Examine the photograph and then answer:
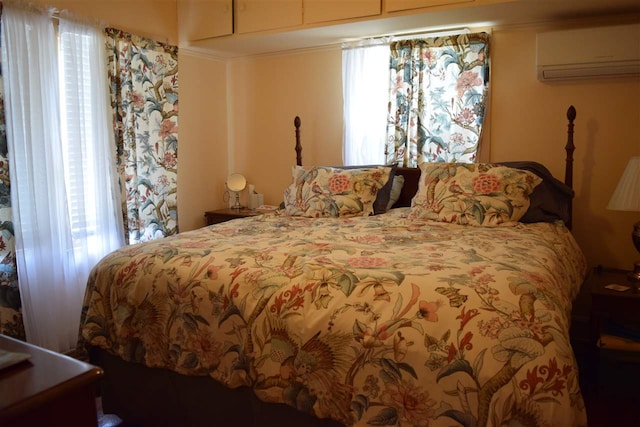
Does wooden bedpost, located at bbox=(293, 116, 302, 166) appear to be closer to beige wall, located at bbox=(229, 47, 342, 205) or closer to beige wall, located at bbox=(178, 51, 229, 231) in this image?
beige wall, located at bbox=(229, 47, 342, 205)

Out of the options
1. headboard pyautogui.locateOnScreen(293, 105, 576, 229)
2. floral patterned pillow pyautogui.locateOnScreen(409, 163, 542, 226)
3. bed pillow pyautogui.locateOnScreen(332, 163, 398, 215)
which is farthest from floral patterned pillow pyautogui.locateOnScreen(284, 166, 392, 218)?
floral patterned pillow pyautogui.locateOnScreen(409, 163, 542, 226)

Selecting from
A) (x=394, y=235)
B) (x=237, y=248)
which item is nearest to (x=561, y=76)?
(x=394, y=235)

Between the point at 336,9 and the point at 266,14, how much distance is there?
0.55 metres

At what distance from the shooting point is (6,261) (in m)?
2.62

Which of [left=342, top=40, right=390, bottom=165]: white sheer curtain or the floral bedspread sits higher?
[left=342, top=40, right=390, bottom=165]: white sheer curtain

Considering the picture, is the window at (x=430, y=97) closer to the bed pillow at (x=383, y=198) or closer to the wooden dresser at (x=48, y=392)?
the bed pillow at (x=383, y=198)

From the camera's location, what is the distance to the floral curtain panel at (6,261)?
8.48 ft

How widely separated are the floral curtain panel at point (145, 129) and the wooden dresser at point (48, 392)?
8.41 feet

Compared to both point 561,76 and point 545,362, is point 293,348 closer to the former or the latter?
point 545,362

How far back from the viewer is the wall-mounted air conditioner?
9.10 feet

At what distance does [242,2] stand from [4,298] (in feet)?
7.91

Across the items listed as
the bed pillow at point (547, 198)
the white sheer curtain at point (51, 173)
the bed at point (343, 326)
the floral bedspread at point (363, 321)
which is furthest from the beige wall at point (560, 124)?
the white sheer curtain at point (51, 173)

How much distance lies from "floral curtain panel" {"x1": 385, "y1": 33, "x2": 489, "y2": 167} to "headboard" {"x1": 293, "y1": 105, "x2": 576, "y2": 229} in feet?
0.35

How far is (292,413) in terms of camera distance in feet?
5.25
